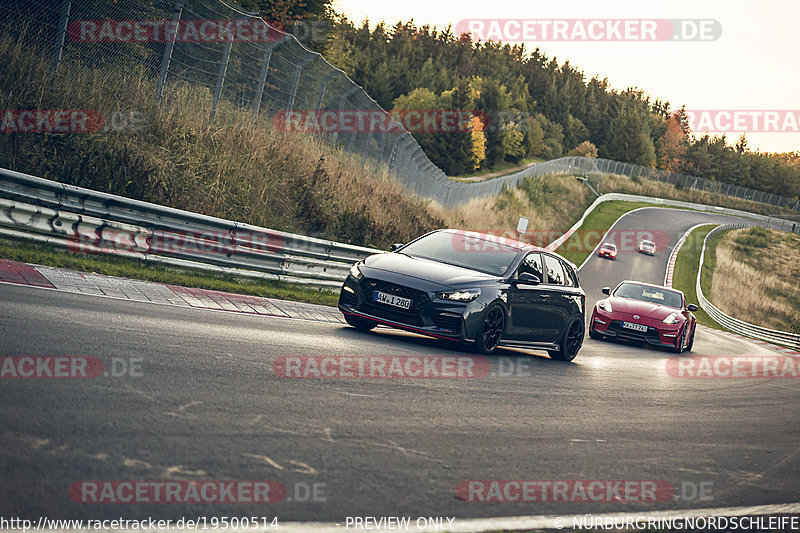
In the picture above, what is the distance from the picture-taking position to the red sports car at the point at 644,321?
1791cm

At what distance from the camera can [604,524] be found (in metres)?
4.87

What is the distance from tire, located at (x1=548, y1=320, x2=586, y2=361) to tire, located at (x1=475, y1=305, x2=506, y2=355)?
196 centimetres

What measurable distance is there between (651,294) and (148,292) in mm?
12923

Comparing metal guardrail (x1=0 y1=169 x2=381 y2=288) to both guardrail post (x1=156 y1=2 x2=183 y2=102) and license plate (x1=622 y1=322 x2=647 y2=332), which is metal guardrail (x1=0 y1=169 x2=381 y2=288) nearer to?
guardrail post (x1=156 y1=2 x2=183 y2=102)

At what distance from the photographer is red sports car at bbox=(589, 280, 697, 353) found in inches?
705

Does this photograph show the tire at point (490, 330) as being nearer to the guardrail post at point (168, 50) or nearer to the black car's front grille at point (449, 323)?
the black car's front grille at point (449, 323)

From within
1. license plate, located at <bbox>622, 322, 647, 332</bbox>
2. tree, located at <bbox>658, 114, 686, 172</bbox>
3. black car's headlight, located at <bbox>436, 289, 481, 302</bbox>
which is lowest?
license plate, located at <bbox>622, 322, 647, 332</bbox>

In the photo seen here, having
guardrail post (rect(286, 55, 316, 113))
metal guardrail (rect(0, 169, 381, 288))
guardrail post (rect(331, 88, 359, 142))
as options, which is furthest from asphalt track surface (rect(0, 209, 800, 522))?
guardrail post (rect(331, 88, 359, 142))

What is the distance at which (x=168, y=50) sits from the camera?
1498 centimetres

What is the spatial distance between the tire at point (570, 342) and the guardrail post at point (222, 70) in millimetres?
8379

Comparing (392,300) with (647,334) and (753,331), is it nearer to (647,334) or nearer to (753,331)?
(647,334)

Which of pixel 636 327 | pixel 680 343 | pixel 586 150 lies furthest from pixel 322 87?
pixel 586 150

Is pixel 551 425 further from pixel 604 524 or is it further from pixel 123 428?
pixel 123 428

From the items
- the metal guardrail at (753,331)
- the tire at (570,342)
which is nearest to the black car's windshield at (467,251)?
the tire at (570,342)
